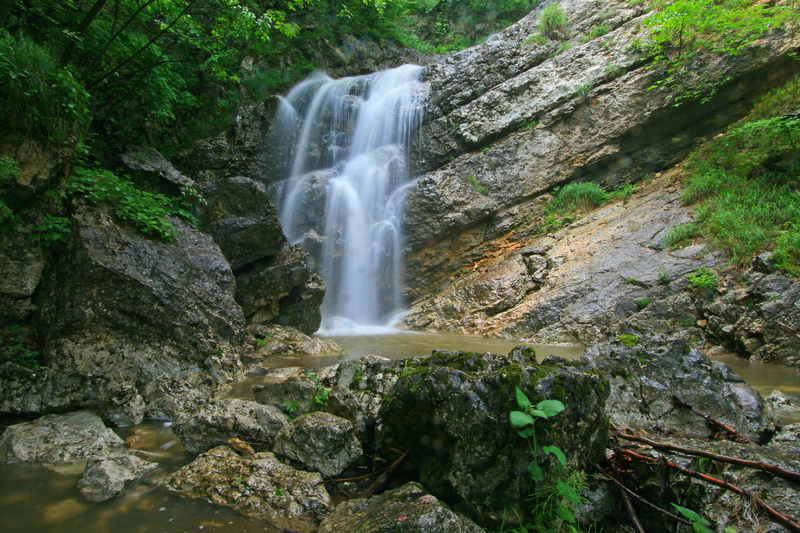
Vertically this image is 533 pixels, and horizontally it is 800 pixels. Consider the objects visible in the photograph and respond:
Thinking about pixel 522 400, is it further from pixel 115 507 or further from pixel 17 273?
pixel 17 273

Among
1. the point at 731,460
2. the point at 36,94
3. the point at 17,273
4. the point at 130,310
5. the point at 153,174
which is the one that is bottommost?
the point at 731,460

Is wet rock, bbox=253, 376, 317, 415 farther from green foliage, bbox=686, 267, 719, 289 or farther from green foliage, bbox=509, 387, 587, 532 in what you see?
green foliage, bbox=686, 267, 719, 289

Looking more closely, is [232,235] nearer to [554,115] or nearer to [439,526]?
[439,526]

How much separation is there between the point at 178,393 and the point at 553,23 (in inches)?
571

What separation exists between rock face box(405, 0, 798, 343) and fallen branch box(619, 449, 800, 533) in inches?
256

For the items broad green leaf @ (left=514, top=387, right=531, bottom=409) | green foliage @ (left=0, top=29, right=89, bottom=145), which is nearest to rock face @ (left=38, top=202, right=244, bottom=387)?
green foliage @ (left=0, top=29, right=89, bottom=145)

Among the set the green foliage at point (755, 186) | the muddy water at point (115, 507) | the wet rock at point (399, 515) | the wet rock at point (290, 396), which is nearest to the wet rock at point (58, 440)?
the muddy water at point (115, 507)

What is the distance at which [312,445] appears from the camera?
8.45 feet

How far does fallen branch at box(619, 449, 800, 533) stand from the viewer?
1.44m

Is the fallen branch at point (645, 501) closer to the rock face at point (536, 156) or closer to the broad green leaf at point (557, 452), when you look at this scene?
the broad green leaf at point (557, 452)

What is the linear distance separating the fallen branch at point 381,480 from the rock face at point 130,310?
2.89m

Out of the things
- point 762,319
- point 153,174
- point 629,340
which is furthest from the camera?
point 153,174

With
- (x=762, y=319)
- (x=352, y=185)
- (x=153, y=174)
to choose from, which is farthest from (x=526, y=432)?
(x=352, y=185)

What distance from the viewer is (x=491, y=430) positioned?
194 cm
